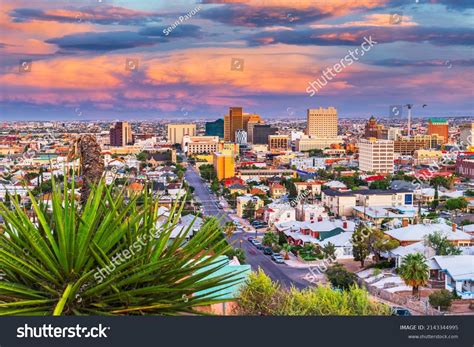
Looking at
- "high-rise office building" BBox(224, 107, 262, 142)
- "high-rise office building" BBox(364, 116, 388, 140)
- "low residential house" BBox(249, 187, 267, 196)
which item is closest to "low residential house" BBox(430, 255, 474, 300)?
"low residential house" BBox(249, 187, 267, 196)

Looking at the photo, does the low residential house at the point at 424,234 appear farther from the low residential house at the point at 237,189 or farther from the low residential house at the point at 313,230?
the low residential house at the point at 237,189

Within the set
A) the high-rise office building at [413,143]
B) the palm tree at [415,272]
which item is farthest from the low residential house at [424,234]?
the high-rise office building at [413,143]

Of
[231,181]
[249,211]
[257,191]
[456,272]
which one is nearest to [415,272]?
[456,272]

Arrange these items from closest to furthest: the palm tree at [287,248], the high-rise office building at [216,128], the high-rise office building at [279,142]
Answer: the palm tree at [287,248] < the high-rise office building at [216,128] < the high-rise office building at [279,142]

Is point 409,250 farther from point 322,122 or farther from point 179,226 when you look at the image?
point 322,122

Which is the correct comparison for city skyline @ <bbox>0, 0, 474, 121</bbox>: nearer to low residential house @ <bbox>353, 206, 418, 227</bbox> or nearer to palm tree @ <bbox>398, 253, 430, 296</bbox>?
low residential house @ <bbox>353, 206, 418, 227</bbox>

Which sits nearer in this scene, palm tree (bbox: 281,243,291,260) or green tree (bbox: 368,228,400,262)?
green tree (bbox: 368,228,400,262)

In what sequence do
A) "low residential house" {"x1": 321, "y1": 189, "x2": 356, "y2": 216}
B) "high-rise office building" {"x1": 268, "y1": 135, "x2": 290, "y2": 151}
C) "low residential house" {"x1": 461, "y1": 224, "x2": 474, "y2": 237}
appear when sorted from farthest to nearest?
"high-rise office building" {"x1": 268, "y1": 135, "x2": 290, "y2": 151} → "low residential house" {"x1": 321, "y1": 189, "x2": 356, "y2": 216} → "low residential house" {"x1": 461, "y1": 224, "x2": 474, "y2": 237}

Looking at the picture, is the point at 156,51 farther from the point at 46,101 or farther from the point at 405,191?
the point at 405,191
